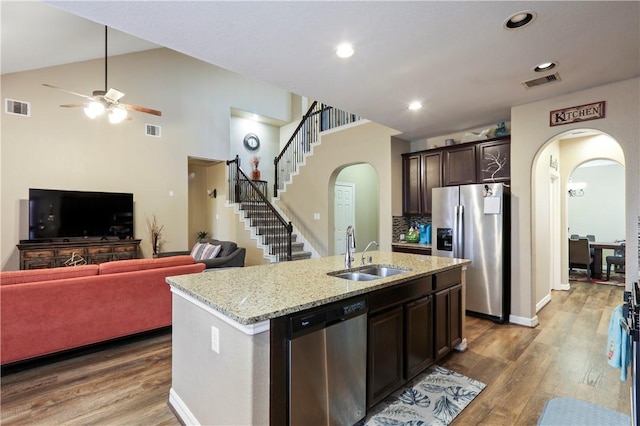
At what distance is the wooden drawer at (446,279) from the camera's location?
273cm

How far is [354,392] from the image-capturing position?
1956 millimetres

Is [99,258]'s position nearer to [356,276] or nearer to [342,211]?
[342,211]

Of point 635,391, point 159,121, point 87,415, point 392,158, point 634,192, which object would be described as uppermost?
point 159,121

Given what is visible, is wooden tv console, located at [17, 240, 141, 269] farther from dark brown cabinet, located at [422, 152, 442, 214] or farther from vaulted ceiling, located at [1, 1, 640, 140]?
dark brown cabinet, located at [422, 152, 442, 214]

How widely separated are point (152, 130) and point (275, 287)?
642 cm

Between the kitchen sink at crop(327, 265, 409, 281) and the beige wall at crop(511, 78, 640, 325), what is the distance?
225cm

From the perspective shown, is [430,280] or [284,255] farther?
[284,255]

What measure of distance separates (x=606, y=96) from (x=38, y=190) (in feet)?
27.3

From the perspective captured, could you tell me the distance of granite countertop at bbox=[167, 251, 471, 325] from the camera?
5.12ft

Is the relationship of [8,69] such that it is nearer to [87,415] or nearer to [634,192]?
[87,415]

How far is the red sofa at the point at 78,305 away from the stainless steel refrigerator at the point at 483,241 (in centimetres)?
366

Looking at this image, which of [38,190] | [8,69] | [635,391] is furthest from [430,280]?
[8,69]

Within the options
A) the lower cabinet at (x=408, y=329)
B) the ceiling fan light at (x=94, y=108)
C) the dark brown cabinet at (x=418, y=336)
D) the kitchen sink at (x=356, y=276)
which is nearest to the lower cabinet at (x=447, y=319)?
the lower cabinet at (x=408, y=329)

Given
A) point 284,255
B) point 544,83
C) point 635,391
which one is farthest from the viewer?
point 284,255
